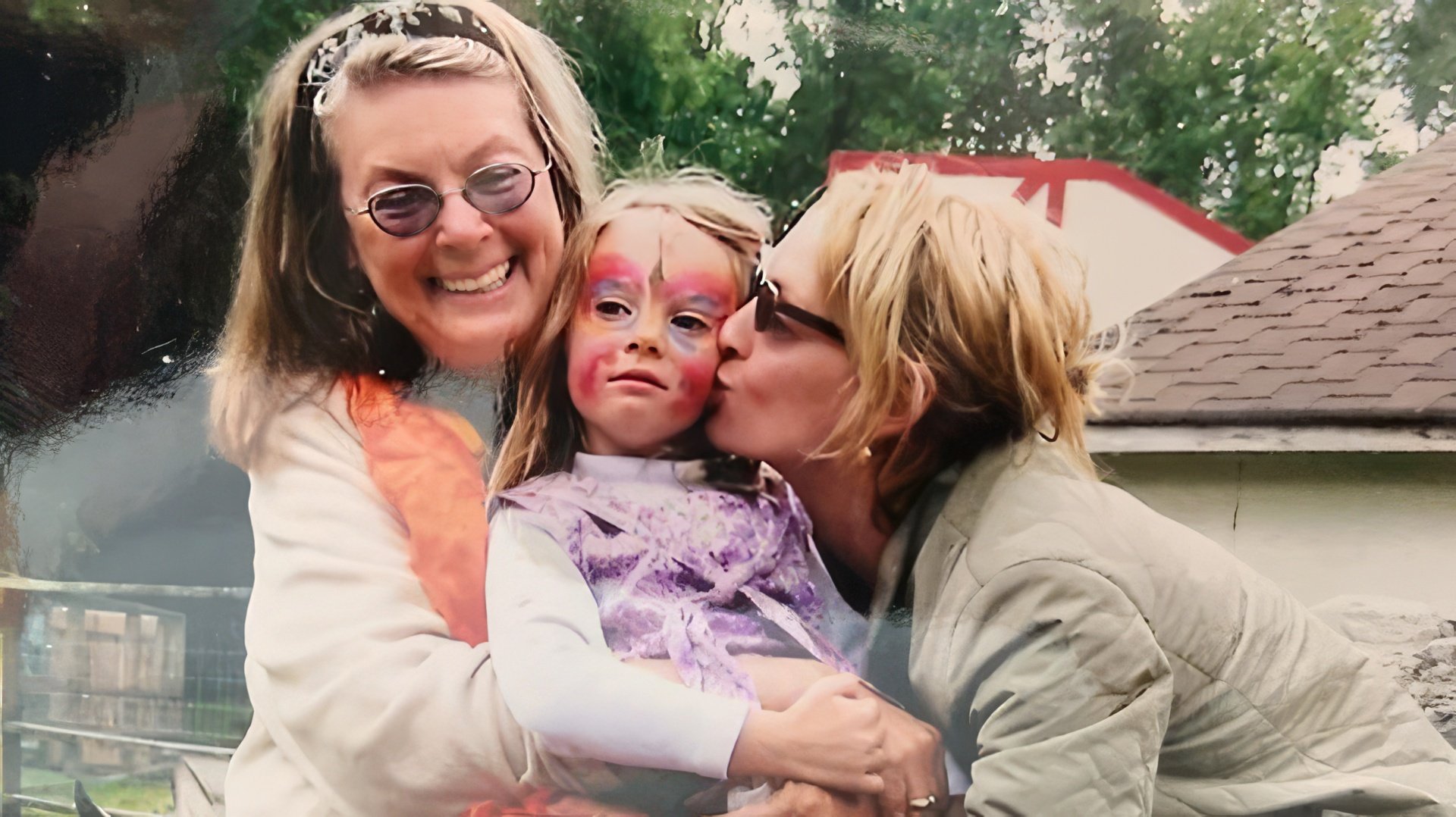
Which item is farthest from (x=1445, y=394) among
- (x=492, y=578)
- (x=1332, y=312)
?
(x=492, y=578)

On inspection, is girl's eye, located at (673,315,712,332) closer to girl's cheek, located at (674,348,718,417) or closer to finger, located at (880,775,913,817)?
girl's cheek, located at (674,348,718,417)

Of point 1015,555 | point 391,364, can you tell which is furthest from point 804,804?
point 391,364

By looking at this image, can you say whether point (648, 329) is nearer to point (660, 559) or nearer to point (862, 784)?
point (660, 559)

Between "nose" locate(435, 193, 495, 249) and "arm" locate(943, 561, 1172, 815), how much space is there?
118 cm

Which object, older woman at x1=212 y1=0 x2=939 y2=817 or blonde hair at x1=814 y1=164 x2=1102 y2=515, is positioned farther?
older woman at x1=212 y1=0 x2=939 y2=817

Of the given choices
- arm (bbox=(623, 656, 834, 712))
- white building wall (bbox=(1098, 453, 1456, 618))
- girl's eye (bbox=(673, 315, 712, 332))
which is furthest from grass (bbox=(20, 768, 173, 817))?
white building wall (bbox=(1098, 453, 1456, 618))

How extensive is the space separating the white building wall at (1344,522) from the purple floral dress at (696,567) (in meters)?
0.64

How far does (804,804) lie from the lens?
86.0 inches

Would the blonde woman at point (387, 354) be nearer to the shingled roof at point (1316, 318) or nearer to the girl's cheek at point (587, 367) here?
the girl's cheek at point (587, 367)

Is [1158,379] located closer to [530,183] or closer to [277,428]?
[530,183]

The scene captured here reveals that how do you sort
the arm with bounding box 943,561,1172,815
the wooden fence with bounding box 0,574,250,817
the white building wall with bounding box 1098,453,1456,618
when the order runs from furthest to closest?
the wooden fence with bounding box 0,574,250,817 < the white building wall with bounding box 1098,453,1456,618 < the arm with bounding box 943,561,1172,815

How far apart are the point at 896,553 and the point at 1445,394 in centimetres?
109

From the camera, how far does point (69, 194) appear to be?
259 centimetres

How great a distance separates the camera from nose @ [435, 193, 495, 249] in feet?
7.54
